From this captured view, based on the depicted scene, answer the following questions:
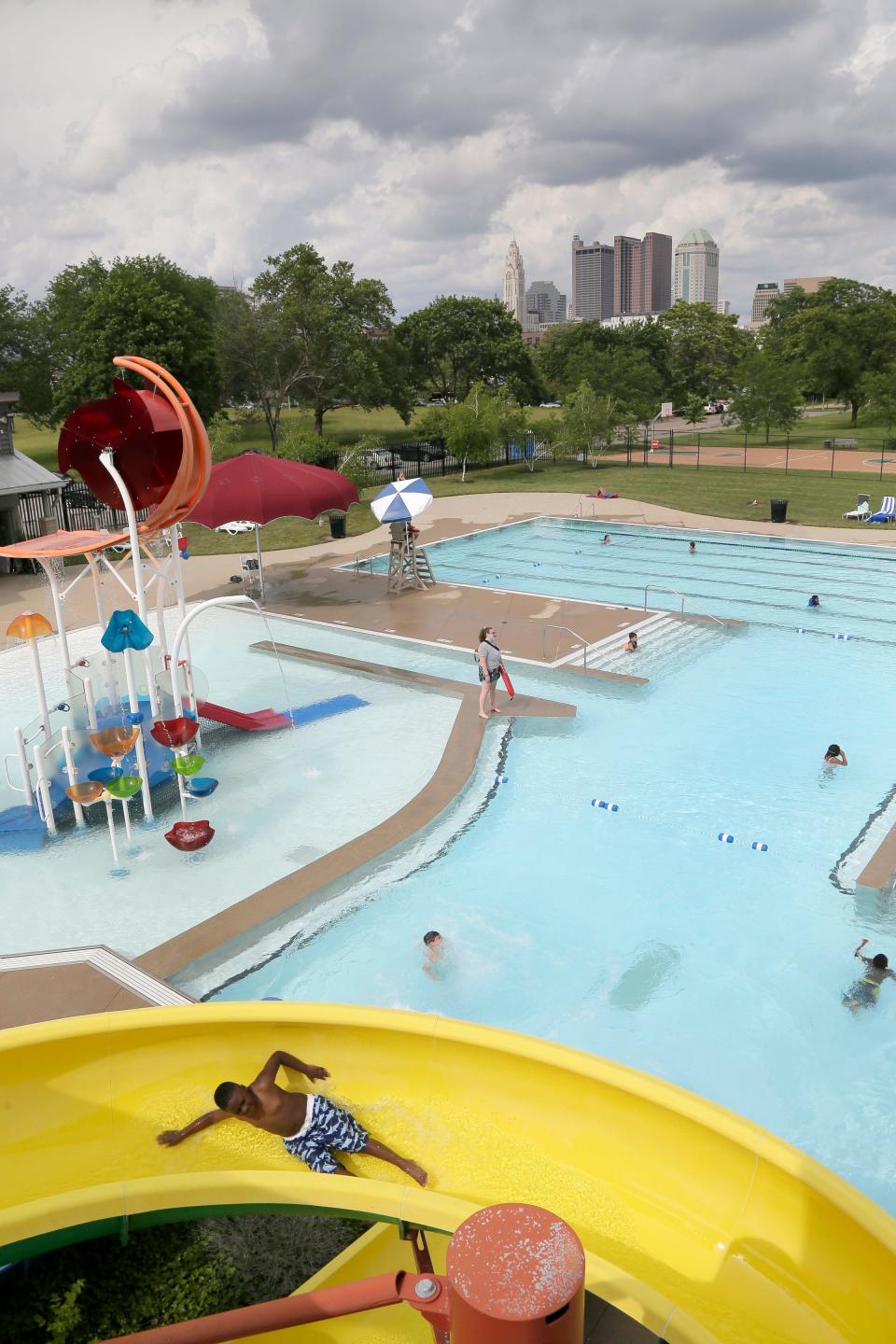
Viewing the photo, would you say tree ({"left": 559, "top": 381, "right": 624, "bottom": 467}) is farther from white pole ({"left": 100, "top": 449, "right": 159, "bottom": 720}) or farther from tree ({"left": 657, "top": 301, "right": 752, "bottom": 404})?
tree ({"left": 657, "top": 301, "right": 752, "bottom": 404})

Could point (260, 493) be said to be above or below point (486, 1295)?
above

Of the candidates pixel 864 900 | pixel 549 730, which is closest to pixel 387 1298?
pixel 864 900

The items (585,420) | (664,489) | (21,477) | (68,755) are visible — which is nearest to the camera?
(68,755)

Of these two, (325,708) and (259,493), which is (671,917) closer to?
(325,708)

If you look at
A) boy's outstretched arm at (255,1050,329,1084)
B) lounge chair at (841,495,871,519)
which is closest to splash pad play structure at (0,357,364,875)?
boy's outstretched arm at (255,1050,329,1084)

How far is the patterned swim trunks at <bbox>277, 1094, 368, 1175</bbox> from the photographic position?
5164 mm

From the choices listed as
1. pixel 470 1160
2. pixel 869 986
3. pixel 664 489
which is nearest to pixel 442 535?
pixel 664 489

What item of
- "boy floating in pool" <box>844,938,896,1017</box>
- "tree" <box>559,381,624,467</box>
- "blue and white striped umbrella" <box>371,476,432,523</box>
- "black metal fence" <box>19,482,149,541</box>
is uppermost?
"tree" <box>559,381,624,467</box>

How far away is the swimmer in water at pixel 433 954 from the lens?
28.7 ft

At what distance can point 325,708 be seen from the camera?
593 inches

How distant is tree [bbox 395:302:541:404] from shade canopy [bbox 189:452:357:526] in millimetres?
48292

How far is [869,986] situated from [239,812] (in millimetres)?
7210

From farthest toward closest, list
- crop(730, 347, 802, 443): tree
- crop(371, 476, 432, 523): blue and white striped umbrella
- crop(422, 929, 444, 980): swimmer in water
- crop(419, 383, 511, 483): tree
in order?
crop(730, 347, 802, 443): tree → crop(419, 383, 511, 483): tree → crop(371, 476, 432, 523): blue and white striped umbrella → crop(422, 929, 444, 980): swimmer in water

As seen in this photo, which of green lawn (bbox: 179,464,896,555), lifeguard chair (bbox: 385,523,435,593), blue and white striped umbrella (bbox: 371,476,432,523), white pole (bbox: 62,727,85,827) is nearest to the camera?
white pole (bbox: 62,727,85,827)
